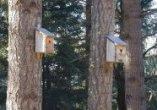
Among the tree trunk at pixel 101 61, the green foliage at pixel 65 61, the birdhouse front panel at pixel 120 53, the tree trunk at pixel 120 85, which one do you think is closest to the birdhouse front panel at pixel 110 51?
the birdhouse front panel at pixel 120 53

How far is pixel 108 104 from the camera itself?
7539 mm

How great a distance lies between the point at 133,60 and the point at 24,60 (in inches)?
208

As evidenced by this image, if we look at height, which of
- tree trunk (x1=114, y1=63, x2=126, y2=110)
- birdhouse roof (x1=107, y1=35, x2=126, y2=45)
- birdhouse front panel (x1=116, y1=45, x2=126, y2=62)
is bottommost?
tree trunk (x1=114, y1=63, x2=126, y2=110)

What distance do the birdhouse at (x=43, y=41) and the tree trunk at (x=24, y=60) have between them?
63mm

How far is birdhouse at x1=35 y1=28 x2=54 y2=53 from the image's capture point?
221 inches

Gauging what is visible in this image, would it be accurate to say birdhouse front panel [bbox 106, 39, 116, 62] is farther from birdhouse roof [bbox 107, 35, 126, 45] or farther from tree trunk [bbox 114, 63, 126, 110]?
tree trunk [bbox 114, 63, 126, 110]

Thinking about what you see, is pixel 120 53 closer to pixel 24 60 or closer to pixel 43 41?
pixel 43 41

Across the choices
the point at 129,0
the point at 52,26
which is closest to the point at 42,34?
the point at 129,0

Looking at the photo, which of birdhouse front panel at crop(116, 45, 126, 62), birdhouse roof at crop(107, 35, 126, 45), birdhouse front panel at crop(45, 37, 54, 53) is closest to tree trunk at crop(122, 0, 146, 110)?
birdhouse roof at crop(107, 35, 126, 45)

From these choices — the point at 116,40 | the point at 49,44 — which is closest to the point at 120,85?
the point at 116,40

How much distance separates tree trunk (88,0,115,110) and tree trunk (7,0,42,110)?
1.83m

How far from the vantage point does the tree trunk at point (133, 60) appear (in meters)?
10.6

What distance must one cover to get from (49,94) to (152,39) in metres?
3.64

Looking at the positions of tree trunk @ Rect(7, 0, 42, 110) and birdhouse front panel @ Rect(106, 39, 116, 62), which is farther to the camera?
birdhouse front panel @ Rect(106, 39, 116, 62)
